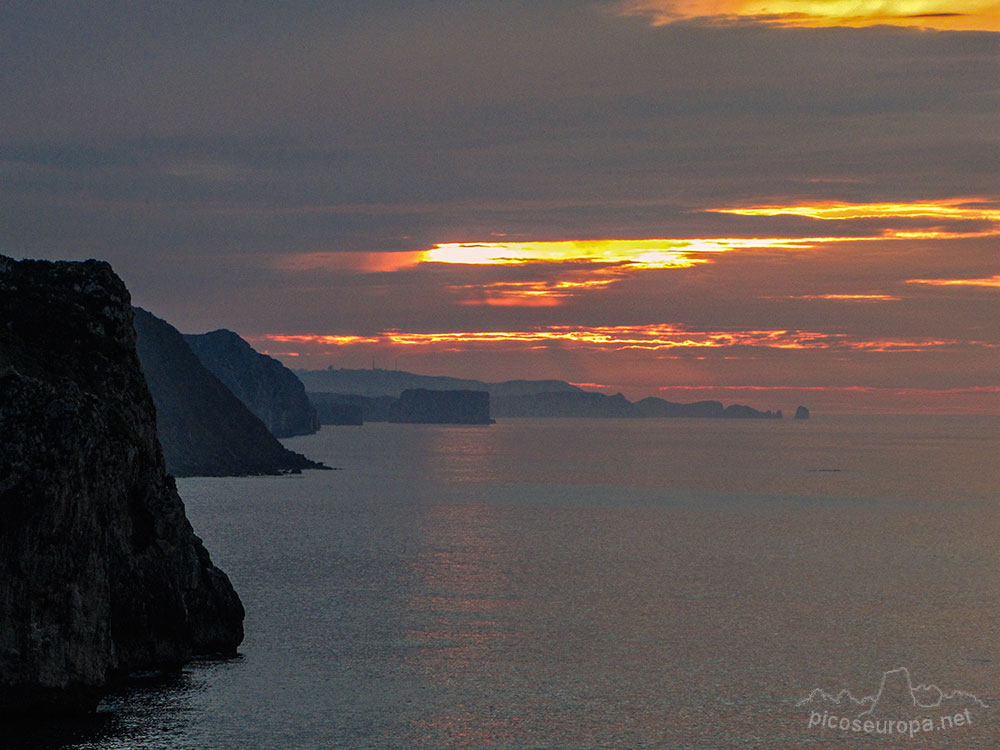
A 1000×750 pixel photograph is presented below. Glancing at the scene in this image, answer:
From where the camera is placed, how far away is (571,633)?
2751 inches

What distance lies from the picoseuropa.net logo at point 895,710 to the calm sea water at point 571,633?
0.52 meters

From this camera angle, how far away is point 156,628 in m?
57.6

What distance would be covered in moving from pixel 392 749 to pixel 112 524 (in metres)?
18.1

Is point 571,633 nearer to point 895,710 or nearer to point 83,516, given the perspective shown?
point 895,710

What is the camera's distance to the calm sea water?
50125 millimetres

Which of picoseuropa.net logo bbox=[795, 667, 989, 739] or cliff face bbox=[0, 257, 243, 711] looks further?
picoseuropa.net logo bbox=[795, 667, 989, 739]

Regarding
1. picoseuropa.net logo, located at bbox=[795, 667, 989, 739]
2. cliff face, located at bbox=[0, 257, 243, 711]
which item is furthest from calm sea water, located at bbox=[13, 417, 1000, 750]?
cliff face, located at bbox=[0, 257, 243, 711]

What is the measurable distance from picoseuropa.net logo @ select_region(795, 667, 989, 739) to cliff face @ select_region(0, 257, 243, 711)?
30.7 m

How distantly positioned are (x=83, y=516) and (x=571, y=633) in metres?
31.0

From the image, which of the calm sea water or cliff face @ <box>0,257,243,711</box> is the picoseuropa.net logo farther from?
cliff face @ <box>0,257,243,711</box>

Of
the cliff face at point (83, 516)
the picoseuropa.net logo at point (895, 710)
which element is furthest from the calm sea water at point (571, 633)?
the cliff face at point (83, 516)

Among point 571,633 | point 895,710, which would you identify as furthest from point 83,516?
point 895,710

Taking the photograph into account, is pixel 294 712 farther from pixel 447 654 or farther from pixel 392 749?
pixel 447 654

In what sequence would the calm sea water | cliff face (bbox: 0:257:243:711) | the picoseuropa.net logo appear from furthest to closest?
1. the picoseuropa.net logo
2. the calm sea water
3. cliff face (bbox: 0:257:243:711)
